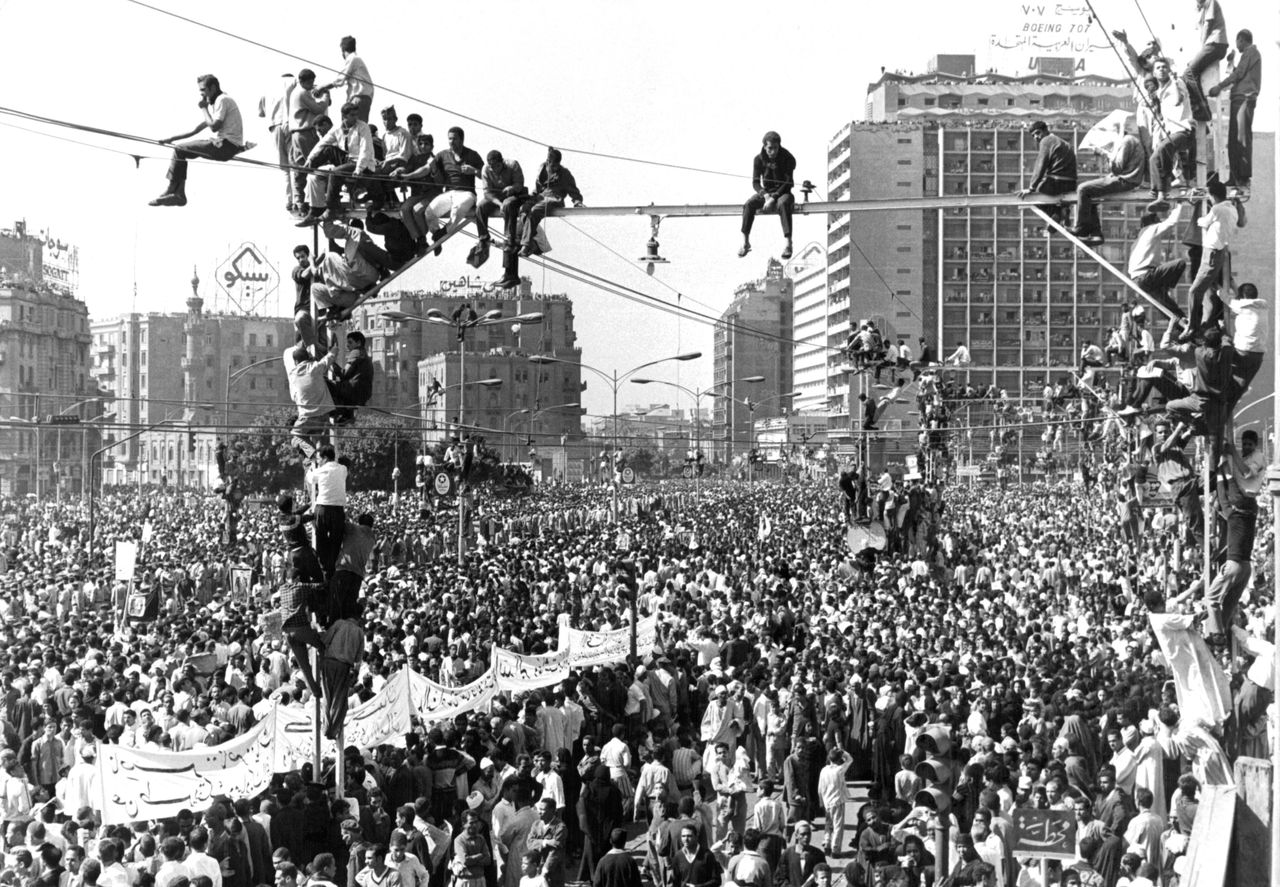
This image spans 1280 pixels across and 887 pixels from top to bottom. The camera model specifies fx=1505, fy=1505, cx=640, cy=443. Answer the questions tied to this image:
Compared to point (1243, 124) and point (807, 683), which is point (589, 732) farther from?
point (1243, 124)

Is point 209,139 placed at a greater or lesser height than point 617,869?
greater

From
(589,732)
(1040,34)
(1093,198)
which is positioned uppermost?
(1040,34)

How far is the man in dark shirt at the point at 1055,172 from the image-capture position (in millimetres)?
12875

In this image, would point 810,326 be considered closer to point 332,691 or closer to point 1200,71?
point 1200,71

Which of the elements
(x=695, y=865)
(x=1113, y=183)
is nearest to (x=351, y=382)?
(x=695, y=865)

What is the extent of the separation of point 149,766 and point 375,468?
7343 centimetres

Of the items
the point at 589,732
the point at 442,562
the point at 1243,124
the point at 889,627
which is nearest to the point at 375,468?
the point at 442,562

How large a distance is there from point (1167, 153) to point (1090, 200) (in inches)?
46.6

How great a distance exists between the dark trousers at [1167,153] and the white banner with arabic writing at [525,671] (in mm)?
9000

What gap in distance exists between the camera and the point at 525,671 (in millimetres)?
18219

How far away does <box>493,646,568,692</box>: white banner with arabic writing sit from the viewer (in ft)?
58.5

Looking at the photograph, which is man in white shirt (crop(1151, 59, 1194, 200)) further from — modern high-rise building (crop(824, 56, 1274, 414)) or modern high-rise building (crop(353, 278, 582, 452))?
modern high-rise building (crop(824, 56, 1274, 414))

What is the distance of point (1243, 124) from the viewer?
13.0 meters

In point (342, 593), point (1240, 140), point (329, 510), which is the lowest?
point (342, 593)
